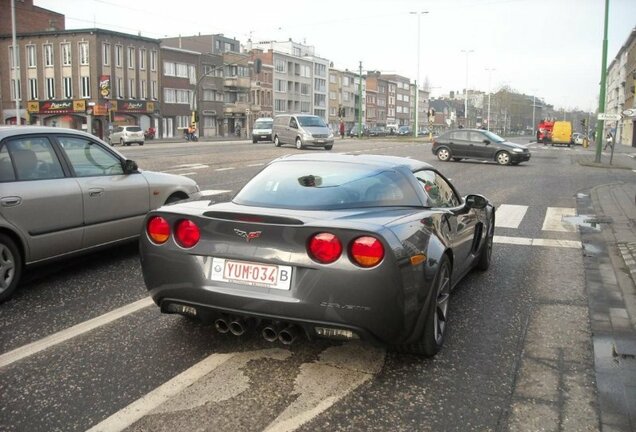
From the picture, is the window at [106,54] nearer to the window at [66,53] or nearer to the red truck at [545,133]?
the window at [66,53]

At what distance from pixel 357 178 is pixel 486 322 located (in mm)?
1533

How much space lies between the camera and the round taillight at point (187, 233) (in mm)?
3881

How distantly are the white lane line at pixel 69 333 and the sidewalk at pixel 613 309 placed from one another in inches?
133

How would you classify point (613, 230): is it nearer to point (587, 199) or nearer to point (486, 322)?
point (587, 199)

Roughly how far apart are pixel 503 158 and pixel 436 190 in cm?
2219

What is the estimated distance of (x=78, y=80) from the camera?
62844mm

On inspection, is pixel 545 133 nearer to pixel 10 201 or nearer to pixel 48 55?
pixel 48 55

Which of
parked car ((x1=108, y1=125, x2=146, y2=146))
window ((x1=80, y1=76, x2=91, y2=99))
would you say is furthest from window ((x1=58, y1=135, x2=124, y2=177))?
window ((x1=80, y1=76, x2=91, y2=99))

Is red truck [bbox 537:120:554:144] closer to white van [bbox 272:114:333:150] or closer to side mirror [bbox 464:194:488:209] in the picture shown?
white van [bbox 272:114:333:150]

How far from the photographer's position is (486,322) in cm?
486

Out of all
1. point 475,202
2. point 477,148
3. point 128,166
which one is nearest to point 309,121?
point 477,148

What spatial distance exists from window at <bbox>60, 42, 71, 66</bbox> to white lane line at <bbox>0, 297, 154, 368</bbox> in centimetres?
6463

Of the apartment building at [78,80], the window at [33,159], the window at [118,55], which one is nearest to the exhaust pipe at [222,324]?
the window at [33,159]

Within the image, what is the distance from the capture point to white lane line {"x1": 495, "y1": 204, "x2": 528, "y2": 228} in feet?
33.5
